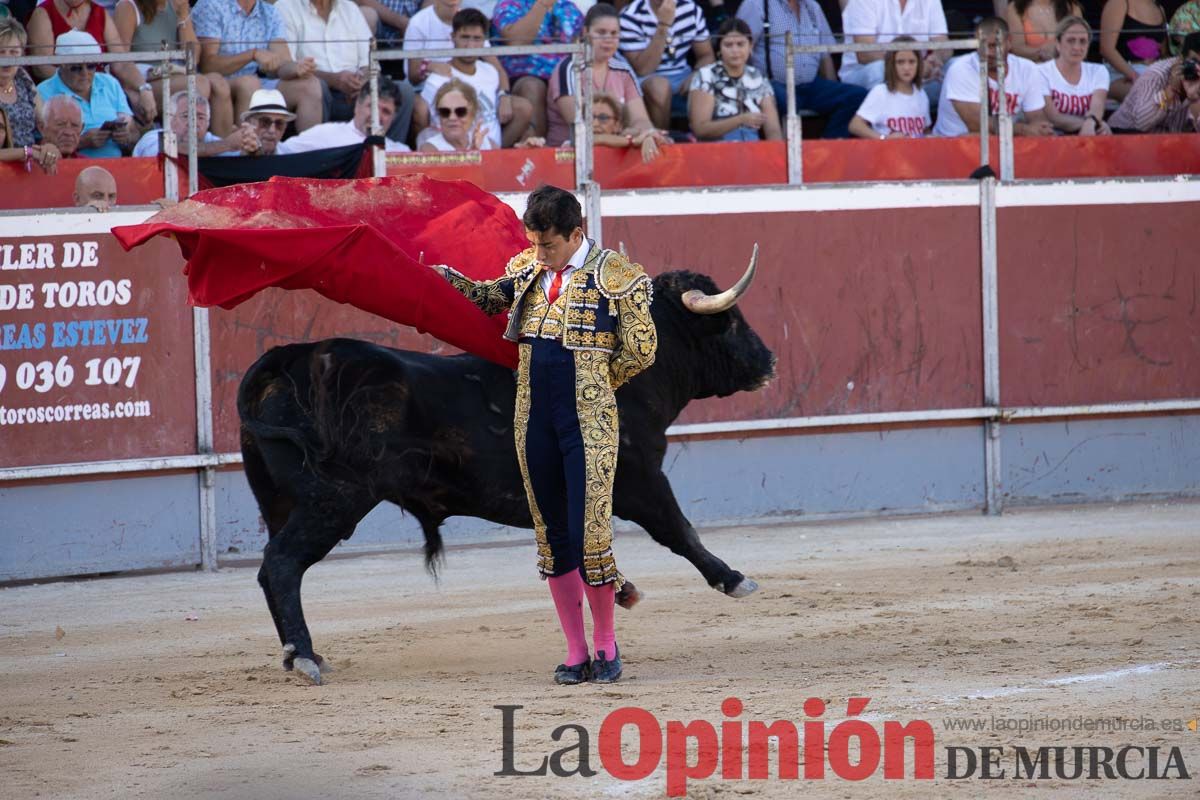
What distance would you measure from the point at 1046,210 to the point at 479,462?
4.99m

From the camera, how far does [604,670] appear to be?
5195 millimetres

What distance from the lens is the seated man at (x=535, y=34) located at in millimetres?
9500

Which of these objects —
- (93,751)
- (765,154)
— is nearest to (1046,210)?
(765,154)

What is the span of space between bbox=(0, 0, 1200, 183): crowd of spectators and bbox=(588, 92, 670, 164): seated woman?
0.01 m

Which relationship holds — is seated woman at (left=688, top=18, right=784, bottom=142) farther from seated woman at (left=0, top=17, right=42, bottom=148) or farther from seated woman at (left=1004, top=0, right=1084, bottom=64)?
seated woman at (left=0, top=17, right=42, bottom=148)

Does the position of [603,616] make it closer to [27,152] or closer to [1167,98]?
[27,152]

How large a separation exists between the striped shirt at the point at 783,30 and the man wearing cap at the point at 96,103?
400cm

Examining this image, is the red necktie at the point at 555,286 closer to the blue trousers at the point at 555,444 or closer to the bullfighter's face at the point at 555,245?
the bullfighter's face at the point at 555,245

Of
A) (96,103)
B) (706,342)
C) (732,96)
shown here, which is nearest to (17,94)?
(96,103)

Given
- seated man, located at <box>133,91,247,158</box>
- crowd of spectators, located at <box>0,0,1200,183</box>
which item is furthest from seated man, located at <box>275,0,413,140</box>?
seated man, located at <box>133,91,247,158</box>

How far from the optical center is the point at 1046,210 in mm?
9352

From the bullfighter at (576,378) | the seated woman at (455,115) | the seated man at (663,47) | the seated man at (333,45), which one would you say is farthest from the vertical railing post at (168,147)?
the bullfighter at (576,378)

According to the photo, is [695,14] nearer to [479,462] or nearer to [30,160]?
[30,160]

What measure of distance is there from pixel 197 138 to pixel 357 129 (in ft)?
3.14
